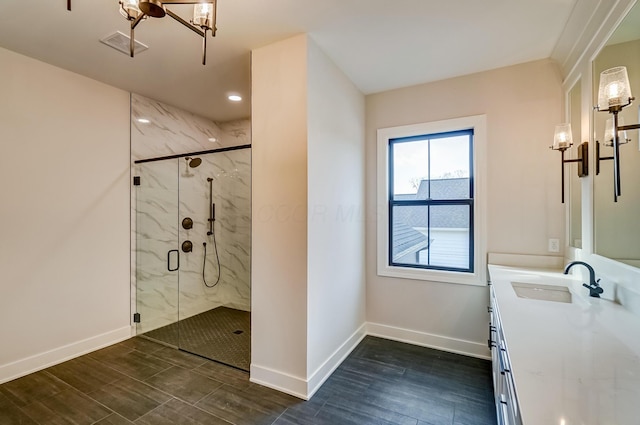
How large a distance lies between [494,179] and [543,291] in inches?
47.4

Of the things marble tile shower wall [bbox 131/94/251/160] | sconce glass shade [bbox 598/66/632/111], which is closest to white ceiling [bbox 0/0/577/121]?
marble tile shower wall [bbox 131/94/251/160]

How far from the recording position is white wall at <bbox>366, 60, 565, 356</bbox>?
103 inches

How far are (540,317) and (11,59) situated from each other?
14.1 ft

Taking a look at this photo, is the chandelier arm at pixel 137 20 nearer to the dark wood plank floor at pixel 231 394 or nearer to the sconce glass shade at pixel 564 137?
the dark wood plank floor at pixel 231 394

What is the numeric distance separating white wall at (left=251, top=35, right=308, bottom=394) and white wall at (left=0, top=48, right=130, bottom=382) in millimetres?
Answer: 1847

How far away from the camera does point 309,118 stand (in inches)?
88.8

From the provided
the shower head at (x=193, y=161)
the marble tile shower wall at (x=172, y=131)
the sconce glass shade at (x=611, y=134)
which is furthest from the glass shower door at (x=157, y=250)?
the sconce glass shade at (x=611, y=134)

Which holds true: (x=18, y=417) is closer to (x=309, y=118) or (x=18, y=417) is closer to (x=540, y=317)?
(x=309, y=118)

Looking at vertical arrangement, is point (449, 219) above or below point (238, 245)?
above

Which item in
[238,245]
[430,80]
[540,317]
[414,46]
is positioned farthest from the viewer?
[238,245]

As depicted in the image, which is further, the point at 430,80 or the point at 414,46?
the point at 430,80

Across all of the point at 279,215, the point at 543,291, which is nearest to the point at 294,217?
the point at 279,215

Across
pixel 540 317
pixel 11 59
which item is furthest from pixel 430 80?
pixel 11 59

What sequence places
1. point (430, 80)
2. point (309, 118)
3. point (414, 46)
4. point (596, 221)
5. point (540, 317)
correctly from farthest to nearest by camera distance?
point (430, 80)
point (414, 46)
point (309, 118)
point (596, 221)
point (540, 317)
